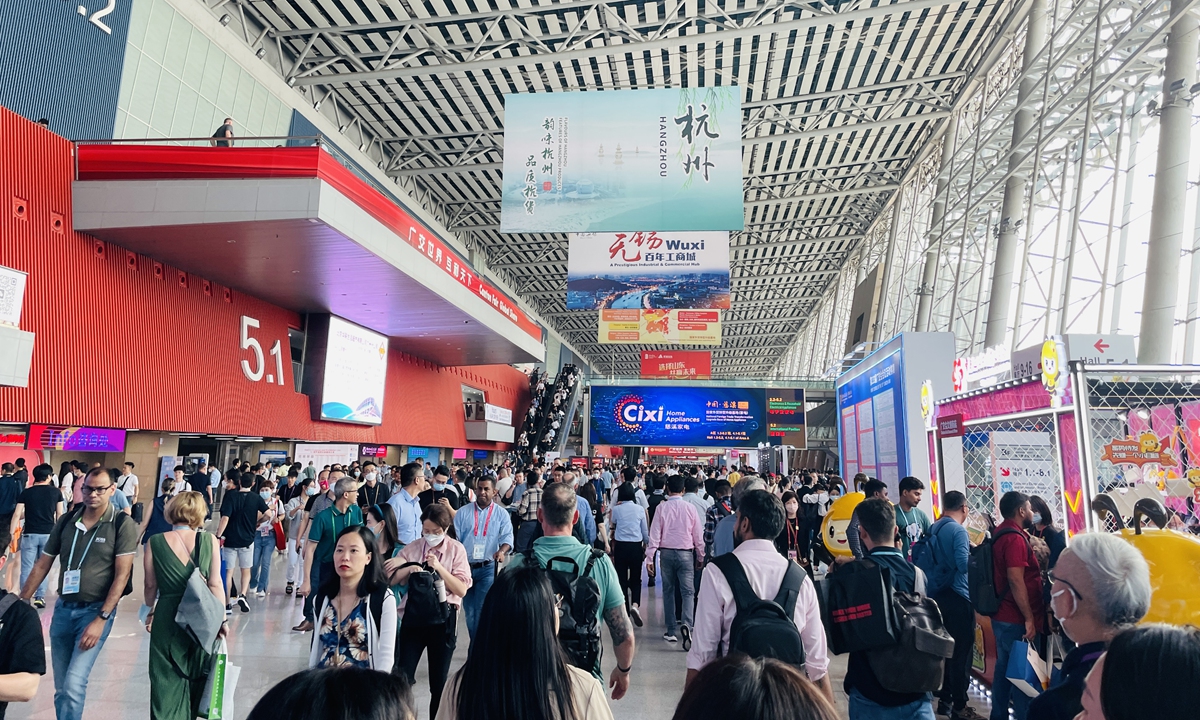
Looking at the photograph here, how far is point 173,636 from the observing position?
3305 millimetres

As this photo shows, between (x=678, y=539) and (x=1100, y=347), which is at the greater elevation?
(x=1100, y=347)

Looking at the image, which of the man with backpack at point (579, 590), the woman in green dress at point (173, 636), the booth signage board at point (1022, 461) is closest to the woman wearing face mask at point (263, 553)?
the woman in green dress at point (173, 636)

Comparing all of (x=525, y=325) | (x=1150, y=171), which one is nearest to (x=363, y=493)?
(x=1150, y=171)

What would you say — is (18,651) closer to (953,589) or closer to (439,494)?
(953,589)

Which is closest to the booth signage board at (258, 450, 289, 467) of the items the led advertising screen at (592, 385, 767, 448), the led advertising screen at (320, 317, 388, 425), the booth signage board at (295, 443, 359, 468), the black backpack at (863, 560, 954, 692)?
the booth signage board at (295, 443, 359, 468)

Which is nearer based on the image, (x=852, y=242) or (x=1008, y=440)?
(x=1008, y=440)

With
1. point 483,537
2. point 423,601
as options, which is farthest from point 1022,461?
point 423,601

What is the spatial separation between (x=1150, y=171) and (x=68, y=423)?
18964mm

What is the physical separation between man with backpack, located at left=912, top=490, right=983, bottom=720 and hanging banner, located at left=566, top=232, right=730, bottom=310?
6.65m

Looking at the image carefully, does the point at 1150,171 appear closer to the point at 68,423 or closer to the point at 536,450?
the point at 68,423

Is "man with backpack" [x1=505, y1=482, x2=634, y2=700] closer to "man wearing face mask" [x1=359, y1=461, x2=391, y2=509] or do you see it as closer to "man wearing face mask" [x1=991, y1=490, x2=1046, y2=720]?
"man wearing face mask" [x1=991, y1=490, x2=1046, y2=720]

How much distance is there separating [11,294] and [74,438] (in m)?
2.83

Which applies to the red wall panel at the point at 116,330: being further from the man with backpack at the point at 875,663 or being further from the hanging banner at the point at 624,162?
the man with backpack at the point at 875,663

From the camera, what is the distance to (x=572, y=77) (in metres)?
19.1
